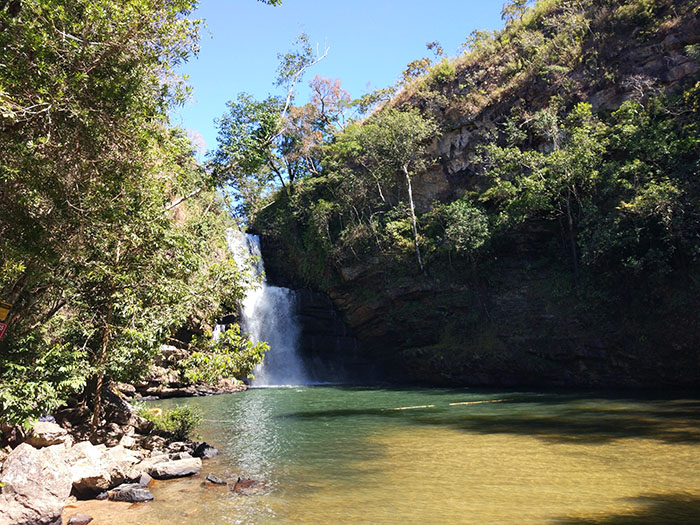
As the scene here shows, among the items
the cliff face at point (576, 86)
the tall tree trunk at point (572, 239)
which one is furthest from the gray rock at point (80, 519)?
the cliff face at point (576, 86)

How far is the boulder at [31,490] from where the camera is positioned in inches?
228

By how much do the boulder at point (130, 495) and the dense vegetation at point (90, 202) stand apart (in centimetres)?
161

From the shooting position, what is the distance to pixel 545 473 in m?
7.93

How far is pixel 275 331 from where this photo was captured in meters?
29.9

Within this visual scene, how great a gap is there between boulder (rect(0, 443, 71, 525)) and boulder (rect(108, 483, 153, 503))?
934mm

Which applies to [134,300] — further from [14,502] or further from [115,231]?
[14,502]

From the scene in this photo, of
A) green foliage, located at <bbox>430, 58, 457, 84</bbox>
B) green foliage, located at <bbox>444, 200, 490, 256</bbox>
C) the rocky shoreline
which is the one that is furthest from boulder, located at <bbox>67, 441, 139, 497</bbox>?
green foliage, located at <bbox>430, 58, 457, 84</bbox>

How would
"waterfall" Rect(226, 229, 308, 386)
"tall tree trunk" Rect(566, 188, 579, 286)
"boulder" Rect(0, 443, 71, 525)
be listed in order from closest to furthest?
1. "boulder" Rect(0, 443, 71, 525)
2. "tall tree trunk" Rect(566, 188, 579, 286)
3. "waterfall" Rect(226, 229, 308, 386)

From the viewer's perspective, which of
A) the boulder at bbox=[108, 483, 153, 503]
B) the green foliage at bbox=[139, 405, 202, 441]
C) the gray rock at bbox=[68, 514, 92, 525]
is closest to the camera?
the gray rock at bbox=[68, 514, 92, 525]

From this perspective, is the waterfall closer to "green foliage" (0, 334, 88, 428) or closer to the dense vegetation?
the dense vegetation

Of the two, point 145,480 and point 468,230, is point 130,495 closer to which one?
point 145,480

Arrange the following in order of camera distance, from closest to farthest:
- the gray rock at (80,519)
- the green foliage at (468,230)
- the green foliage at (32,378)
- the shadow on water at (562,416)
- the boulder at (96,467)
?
the gray rock at (80,519)
the green foliage at (32,378)
the boulder at (96,467)
the shadow on water at (562,416)
the green foliage at (468,230)

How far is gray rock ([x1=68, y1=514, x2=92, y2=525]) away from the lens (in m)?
6.26

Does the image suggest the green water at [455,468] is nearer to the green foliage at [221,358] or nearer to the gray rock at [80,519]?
the gray rock at [80,519]
